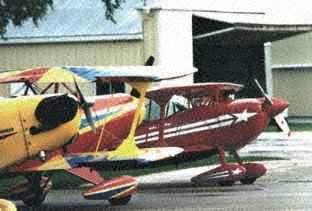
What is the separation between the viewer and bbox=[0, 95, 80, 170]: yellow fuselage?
13.4 metres

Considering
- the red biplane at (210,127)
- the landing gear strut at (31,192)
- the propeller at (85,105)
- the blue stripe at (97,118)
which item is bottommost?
the landing gear strut at (31,192)

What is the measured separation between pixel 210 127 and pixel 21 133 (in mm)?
5861

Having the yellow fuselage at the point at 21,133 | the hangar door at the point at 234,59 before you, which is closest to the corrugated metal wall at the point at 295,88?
the hangar door at the point at 234,59

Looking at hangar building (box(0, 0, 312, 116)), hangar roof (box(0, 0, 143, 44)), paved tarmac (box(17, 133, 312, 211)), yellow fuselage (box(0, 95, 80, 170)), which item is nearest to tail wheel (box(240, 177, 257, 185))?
paved tarmac (box(17, 133, 312, 211))

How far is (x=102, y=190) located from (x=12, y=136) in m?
2.06

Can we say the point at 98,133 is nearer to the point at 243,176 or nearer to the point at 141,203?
the point at 141,203

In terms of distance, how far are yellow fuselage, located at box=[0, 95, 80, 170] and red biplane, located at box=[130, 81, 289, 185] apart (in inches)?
187

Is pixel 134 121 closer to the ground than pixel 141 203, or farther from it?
farther from it

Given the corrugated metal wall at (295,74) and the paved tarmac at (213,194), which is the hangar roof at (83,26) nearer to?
the paved tarmac at (213,194)

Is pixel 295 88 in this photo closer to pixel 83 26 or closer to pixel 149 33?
pixel 83 26

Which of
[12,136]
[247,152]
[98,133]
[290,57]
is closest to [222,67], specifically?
[290,57]

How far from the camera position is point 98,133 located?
1616 cm

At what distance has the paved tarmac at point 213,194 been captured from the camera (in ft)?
48.9

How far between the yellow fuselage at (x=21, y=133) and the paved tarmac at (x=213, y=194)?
79.2 inches
